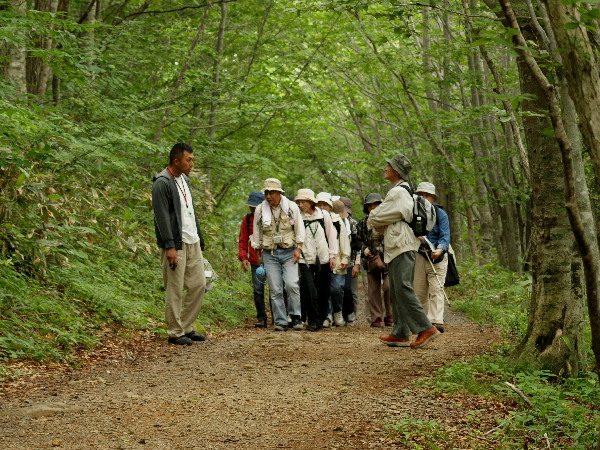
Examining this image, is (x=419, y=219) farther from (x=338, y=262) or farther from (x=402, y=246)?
(x=338, y=262)

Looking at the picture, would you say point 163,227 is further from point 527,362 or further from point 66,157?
point 527,362

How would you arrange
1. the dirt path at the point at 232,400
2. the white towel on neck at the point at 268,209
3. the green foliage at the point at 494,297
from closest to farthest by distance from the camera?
the dirt path at the point at 232,400 < the green foliage at the point at 494,297 < the white towel on neck at the point at 268,209

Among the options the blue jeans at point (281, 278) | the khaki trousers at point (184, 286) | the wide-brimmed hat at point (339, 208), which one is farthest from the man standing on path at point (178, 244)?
the wide-brimmed hat at point (339, 208)

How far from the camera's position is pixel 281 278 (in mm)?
11008

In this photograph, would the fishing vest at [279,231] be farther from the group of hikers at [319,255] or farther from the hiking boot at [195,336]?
the hiking boot at [195,336]

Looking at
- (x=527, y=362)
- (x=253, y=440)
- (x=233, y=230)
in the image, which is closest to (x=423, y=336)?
(x=527, y=362)

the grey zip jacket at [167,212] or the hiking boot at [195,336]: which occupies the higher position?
the grey zip jacket at [167,212]

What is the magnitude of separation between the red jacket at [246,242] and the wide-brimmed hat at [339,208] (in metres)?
1.61

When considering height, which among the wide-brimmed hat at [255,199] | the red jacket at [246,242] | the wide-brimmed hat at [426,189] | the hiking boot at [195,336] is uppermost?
the wide-brimmed hat at [426,189]

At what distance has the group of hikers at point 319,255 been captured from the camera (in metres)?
8.21

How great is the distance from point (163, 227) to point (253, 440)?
442cm

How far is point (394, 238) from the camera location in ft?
26.8

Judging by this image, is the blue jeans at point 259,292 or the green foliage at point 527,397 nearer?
the green foliage at point 527,397

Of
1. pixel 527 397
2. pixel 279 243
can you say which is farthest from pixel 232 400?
pixel 279 243
